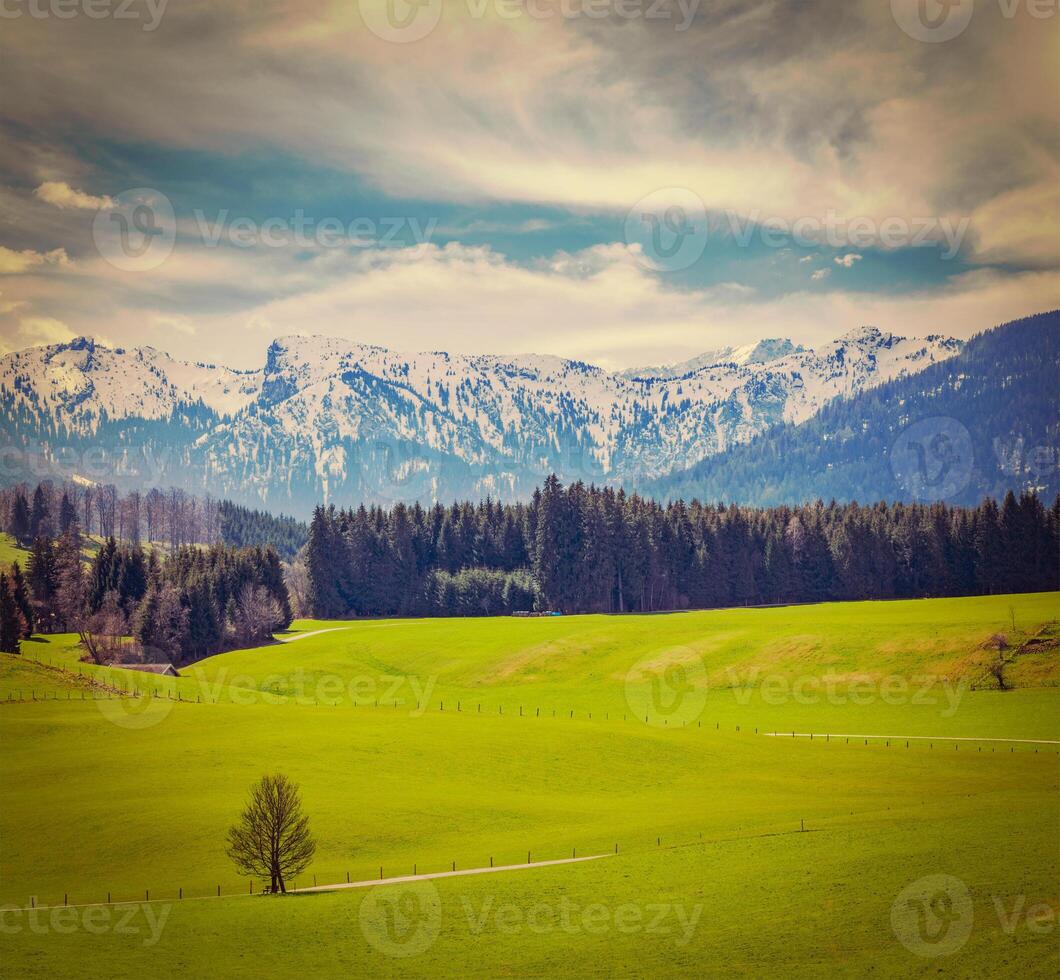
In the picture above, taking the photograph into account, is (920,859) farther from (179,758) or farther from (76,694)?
(76,694)

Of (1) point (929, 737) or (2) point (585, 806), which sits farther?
(1) point (929, 737)

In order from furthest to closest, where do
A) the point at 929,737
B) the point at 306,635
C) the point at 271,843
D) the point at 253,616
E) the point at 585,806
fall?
1. the point at 253,616
2. the point at 306,635
3. the point at 929,737
4. the point at 585,806
5. the point at 271,843

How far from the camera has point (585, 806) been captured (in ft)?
229

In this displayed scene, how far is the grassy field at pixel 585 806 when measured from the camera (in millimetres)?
40062

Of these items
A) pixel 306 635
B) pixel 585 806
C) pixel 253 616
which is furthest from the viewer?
pixel 253 616

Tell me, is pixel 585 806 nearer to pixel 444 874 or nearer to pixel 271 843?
pixel 444 874

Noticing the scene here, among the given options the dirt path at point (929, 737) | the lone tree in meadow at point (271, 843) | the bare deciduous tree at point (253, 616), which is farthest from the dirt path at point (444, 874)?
the bare deciduous tree at point (253, 616)

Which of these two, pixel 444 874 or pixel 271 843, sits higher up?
pixel 271 843

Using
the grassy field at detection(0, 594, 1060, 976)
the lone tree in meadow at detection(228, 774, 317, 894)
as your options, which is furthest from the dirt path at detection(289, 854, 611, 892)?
the lone tree in meadow at detection(228, 774, 317, 894)

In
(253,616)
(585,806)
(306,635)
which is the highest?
(253,616)

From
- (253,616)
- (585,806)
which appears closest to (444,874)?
(585,806)

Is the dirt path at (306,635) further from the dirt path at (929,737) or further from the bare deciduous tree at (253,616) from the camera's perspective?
the dirt path at (929,737)

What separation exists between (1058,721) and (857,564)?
111m

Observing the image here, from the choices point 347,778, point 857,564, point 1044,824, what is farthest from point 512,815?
point 857,564
